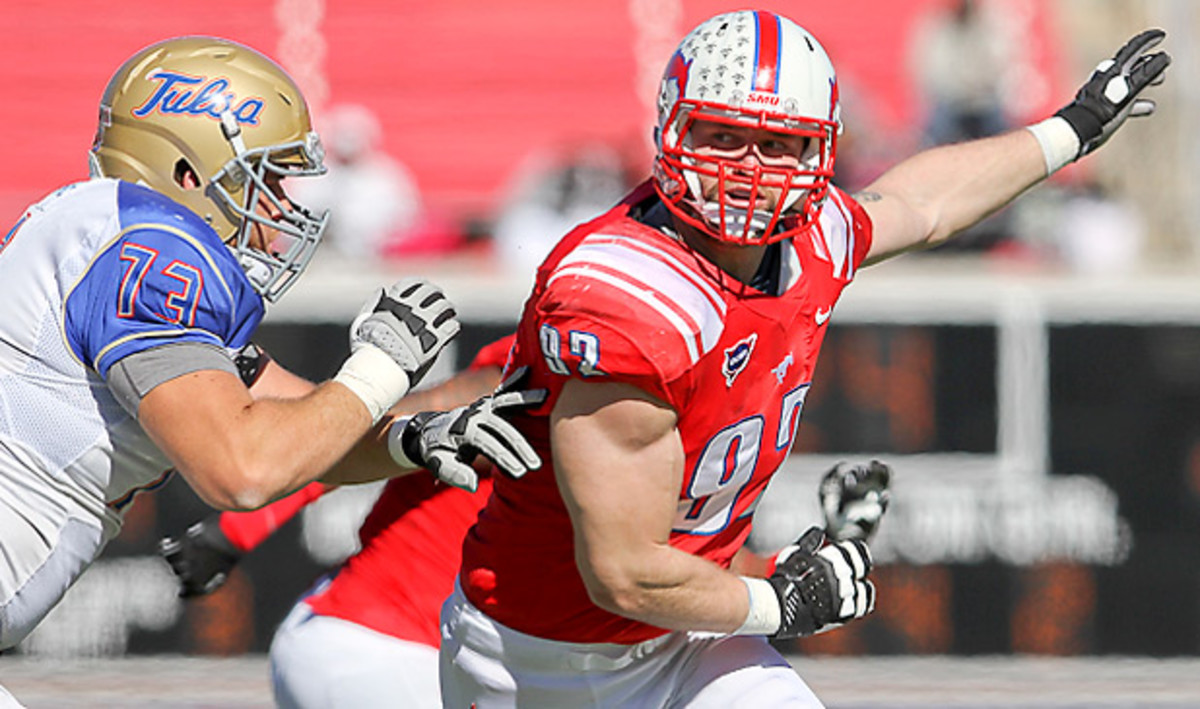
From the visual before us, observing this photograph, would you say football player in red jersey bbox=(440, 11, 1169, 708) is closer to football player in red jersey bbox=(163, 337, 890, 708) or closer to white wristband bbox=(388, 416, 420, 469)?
white wristband bbox=(388, 416, 420, 469)

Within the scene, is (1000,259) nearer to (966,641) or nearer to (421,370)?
(966,641)

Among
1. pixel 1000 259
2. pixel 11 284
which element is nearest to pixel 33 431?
pixel 11 284

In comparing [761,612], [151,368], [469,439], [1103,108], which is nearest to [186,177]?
[151,368]

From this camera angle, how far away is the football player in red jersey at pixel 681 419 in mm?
2986

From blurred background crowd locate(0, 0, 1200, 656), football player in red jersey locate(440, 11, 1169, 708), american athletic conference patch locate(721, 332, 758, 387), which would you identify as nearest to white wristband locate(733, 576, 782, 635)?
football player in red jersey locate(440, 11, 1169, 708)

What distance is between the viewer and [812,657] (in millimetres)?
7172

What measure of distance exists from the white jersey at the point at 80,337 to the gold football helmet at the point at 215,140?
0.49 feet

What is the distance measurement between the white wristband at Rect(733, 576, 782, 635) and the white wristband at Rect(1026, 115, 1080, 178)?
53.3 inches

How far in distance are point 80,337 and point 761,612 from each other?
126cm

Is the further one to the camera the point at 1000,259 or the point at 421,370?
the point at 1000,259

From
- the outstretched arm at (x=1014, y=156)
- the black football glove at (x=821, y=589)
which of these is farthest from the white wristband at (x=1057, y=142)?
the black football glove at (x=821, y=589)

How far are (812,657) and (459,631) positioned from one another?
13.0ft

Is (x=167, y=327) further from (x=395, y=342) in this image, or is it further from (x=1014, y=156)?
(x=1014, y=156)

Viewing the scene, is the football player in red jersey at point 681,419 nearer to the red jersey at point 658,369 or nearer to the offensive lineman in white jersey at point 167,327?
the red jersey at point 658,369
